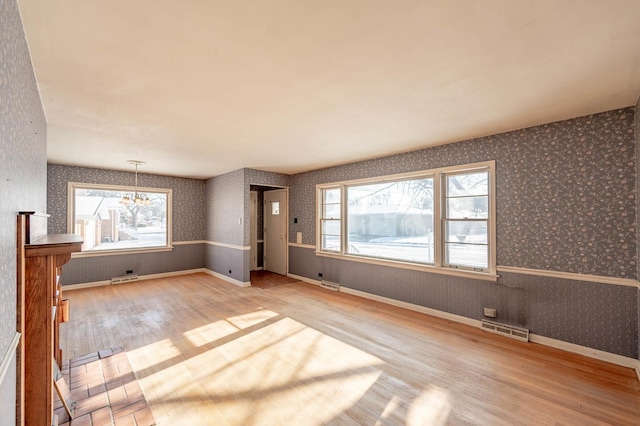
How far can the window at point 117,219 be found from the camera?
5.74 meters

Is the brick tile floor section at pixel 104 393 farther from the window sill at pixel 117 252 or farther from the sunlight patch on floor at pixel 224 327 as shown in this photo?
the window sill at pixel 117 252

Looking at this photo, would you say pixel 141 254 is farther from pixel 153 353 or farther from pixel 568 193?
pixel 568 193

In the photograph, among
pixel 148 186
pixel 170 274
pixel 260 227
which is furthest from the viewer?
pixel 260 227

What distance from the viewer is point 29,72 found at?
1.83m

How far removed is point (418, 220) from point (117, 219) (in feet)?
21.1

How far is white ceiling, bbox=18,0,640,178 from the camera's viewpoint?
1.50 meters

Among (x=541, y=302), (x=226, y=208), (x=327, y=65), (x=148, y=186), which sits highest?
(x=327, y=65)

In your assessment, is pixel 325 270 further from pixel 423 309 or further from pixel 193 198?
pixel 193 198

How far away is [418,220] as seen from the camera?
4418mm

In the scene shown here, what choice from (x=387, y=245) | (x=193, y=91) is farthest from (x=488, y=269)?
(x=193, y=91)

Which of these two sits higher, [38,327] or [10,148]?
[10,148]

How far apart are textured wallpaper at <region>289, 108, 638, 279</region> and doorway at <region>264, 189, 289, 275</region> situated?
427cm

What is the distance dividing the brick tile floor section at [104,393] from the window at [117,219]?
3.45 meters

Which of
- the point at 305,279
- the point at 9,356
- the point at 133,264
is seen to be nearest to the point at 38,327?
the point at 9,356
